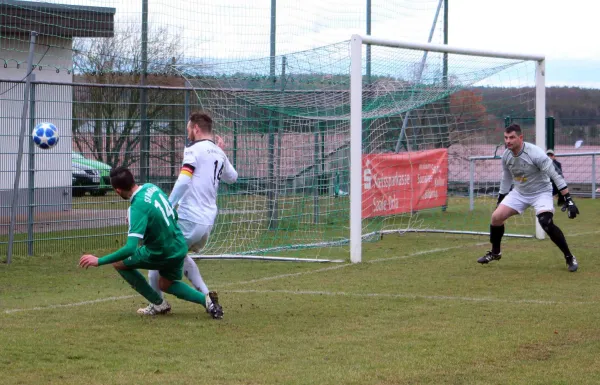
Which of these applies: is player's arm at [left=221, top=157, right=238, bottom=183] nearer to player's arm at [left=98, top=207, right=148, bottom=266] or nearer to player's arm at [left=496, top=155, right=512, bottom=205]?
player's arm at [left=98, top=207, right=148, bottom=266]

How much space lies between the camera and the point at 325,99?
1491 cm

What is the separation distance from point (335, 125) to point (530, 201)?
3.88m

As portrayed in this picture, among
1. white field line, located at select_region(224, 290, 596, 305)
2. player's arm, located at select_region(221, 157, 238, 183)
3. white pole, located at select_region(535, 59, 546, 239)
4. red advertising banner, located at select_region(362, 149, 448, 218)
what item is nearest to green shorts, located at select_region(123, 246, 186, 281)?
player's arm, located at select_region(221, 157, 238, 183)

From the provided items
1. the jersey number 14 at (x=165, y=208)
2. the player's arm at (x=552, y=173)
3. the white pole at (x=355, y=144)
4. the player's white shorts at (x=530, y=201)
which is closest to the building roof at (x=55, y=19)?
the white pole at (x=355, y=144)

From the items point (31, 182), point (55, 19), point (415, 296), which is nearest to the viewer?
point (415, 296)

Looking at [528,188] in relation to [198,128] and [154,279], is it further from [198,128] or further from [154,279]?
[154,279]

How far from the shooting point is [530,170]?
12266 millimetres

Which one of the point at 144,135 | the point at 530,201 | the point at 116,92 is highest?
the point at 116,92

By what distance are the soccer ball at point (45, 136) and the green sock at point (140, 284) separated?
17.3 ft

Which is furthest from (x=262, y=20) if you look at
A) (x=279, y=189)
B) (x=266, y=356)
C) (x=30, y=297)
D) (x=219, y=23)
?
(x=266, y=356)

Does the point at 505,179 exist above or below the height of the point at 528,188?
above

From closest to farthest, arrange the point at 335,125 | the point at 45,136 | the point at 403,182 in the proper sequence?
the point at 45,136, the point at 335,125, the point at 403,182

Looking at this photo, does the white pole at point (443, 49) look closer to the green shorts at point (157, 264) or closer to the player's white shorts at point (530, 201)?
the player's white shorts at point (530, 201)

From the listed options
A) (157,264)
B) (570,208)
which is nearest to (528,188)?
(570,208)
